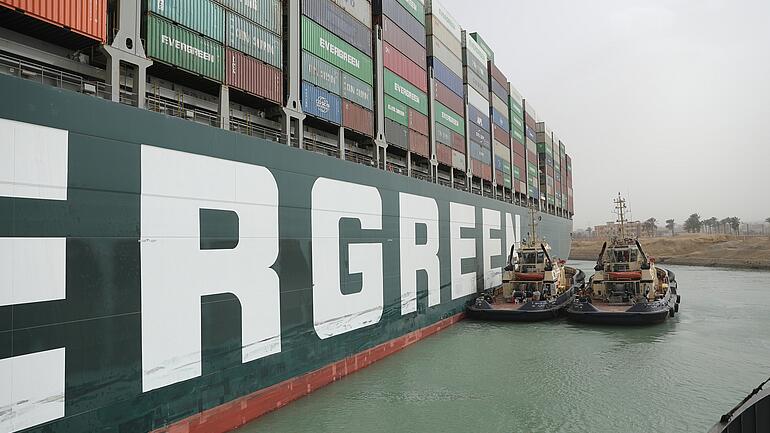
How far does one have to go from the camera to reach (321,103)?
49.8ft

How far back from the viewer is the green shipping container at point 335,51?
14704 millimetres

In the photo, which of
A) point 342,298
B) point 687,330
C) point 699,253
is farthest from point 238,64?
point 699,253

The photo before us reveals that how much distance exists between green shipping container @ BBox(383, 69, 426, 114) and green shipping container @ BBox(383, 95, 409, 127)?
0.84ft

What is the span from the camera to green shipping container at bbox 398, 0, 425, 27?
2206cm

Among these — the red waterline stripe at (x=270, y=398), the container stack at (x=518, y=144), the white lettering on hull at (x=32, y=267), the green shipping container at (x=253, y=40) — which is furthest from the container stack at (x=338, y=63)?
the container stack at (x=518, y=144)

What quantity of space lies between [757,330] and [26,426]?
85.1ft

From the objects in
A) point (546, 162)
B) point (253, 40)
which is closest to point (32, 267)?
point (253, 40)

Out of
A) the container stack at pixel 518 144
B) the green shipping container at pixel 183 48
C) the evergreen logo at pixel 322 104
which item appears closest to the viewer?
the green shipping container at pixel 183 48

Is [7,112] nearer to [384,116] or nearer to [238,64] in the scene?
[238,64]

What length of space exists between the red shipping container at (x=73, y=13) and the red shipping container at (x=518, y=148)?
34953 millimetres

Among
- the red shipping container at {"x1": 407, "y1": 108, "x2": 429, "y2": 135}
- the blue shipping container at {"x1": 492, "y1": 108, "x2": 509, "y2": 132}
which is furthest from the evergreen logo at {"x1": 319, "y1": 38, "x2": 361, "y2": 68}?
the blue shipping container at {"x1": 492, "y1": 108, "x2": 509, "y2": 132}

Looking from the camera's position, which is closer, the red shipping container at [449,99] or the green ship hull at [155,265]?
the green ship hull at [155,265]

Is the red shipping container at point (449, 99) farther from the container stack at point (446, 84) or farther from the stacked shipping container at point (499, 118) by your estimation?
the stacked shipping container at point (499, 118)

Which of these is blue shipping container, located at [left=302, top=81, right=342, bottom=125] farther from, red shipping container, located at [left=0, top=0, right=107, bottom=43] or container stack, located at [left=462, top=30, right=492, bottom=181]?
container stack, located at [left=462, top=30, right=492, bottom=181]
